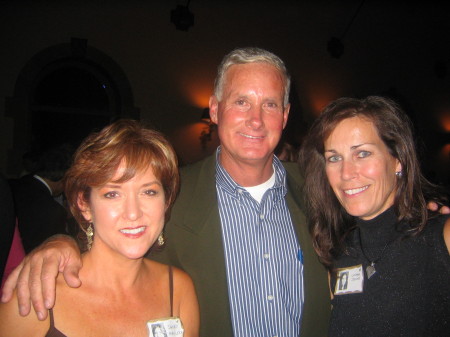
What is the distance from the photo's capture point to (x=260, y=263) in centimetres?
189

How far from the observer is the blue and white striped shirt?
1821 millimetres


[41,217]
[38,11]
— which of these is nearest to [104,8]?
[38,11]

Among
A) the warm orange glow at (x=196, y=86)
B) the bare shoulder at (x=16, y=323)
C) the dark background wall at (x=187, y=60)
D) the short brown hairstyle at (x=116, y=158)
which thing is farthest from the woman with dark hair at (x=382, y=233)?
the warm orange glow at (x=196, y=86)

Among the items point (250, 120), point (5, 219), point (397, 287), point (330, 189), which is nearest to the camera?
point (5, 219)

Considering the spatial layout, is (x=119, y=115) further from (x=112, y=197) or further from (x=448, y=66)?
(x=448, y=66)

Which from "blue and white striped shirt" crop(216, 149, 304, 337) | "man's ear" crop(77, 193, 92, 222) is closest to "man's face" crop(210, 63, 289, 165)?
"blue and white striped shirt" crop(216, 149, 304, 337)

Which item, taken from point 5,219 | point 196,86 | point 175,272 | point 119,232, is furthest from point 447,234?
point 196,86

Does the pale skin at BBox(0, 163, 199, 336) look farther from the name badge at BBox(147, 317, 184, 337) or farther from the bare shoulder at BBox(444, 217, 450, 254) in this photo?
the bare shoulder at BBox(444, 217, 450, 254)

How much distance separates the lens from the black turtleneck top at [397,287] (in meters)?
1.50

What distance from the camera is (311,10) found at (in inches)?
344

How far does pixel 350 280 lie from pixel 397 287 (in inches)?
10.0

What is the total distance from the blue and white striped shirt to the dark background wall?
4125mm

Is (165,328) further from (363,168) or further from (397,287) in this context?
(363,168)

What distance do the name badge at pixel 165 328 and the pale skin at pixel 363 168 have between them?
1.05 meters
